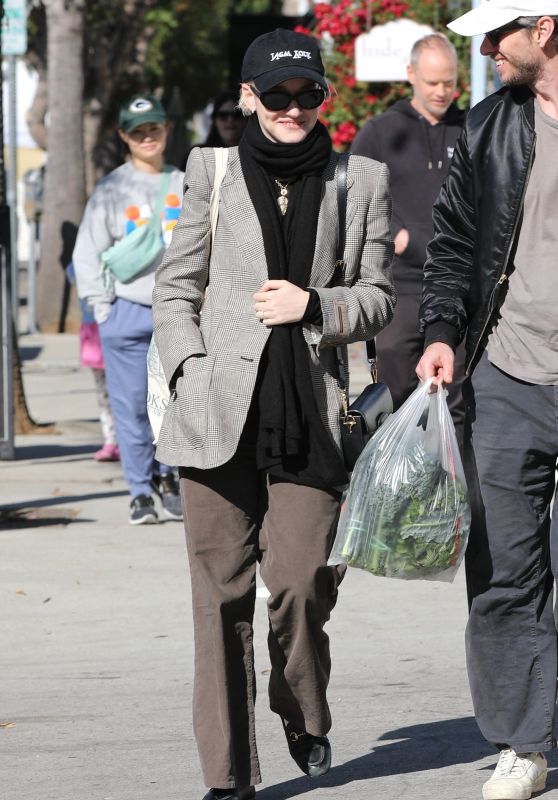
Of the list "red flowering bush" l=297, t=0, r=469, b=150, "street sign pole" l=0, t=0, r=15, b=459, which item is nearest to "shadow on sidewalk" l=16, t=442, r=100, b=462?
"street sign pole" l=0, t=0, r=15, b=459

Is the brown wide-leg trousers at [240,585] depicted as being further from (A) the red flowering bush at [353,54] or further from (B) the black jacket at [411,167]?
(A) the red flowering bush at [353,54]

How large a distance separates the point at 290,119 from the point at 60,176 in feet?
54.6

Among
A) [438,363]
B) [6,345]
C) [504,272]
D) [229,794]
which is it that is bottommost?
[229,794]

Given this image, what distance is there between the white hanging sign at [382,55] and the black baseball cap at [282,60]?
848cm

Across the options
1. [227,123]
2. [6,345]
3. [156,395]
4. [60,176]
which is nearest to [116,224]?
[227,123]

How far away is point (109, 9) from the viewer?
27.3m

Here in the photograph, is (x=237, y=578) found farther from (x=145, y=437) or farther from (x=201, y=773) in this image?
(x=145, y=437)

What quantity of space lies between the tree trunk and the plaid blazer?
1585cm

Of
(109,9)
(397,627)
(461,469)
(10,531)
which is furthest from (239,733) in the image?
(109,9)

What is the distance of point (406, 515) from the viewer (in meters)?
4.31

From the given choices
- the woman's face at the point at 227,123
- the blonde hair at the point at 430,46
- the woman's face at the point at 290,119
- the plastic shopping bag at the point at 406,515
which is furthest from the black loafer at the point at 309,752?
the woman's face at the point at 227,123

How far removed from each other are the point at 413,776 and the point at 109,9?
23.9m

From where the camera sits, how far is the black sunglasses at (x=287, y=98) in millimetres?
4355

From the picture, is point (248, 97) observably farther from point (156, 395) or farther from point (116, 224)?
point (116, 224)
